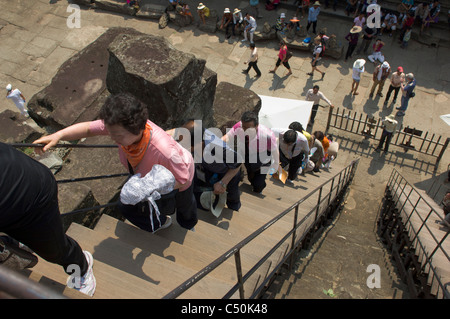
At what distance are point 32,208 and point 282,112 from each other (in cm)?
640

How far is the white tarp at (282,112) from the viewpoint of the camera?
26.2 feet

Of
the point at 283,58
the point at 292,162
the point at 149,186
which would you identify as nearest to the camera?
the point at 149,186

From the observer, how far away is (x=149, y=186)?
10.1ft

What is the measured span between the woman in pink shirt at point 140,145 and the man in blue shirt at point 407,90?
26.0 ft

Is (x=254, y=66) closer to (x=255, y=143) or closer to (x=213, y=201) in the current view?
(x=255, y=143)

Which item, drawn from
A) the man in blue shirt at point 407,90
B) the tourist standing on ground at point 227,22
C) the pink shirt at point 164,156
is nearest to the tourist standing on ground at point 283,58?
the tourist standing on ground at point 227,22

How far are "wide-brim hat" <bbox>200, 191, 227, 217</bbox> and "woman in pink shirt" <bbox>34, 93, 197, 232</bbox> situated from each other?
0.56 meters

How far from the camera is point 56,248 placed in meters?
2.72

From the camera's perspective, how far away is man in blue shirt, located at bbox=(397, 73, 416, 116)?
9.44 meters

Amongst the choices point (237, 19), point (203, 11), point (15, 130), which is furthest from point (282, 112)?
point (203, 11)

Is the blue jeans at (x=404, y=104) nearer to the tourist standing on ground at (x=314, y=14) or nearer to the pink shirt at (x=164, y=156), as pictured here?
the tourist standing on ground at (x=314, y=14)
